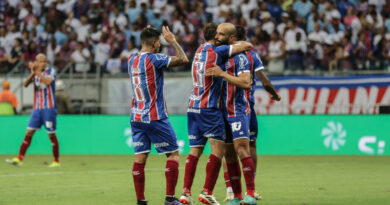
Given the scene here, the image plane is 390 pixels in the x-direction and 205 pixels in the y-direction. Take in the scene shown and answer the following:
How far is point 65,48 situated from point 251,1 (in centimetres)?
615

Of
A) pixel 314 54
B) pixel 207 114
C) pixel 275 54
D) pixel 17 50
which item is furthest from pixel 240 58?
pixel 17 50

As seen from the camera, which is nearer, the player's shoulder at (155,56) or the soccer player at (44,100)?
the player's shoulder at (155,56)

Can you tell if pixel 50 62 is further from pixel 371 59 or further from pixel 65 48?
pixel 371 59

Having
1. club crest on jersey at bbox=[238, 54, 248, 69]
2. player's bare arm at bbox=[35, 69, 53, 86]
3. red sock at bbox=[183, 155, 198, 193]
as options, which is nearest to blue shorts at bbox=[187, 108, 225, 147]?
red sock at bbox=[183, 155, 198, 193]

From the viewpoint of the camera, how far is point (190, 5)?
24.5 m

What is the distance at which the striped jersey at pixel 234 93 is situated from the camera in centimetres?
898

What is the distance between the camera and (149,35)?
877 centimetres

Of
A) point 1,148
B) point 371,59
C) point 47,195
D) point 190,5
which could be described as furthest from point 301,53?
point 47,195

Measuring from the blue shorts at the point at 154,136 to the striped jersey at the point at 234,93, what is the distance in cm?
75

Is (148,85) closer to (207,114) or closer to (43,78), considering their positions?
(207,114)

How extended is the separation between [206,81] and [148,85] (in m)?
0.73

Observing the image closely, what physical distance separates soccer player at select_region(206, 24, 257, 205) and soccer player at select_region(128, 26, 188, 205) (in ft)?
2.09

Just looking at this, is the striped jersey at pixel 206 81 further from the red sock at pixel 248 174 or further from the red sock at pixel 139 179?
the red sock at pixel 139 179

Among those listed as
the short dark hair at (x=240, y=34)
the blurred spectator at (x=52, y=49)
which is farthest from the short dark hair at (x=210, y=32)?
the blurred spectator at (x=52, y=49)
